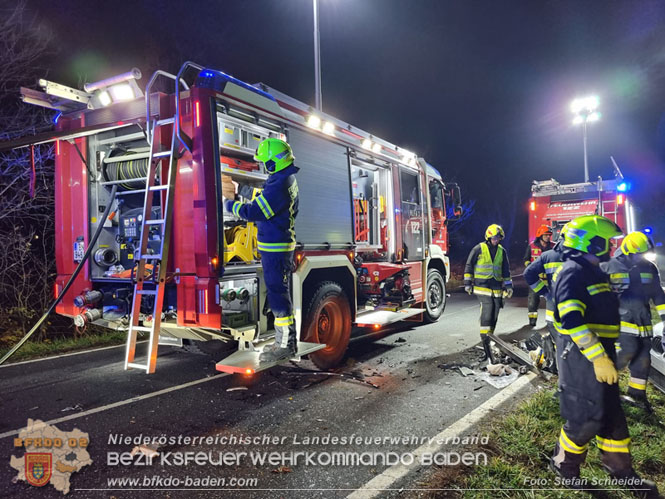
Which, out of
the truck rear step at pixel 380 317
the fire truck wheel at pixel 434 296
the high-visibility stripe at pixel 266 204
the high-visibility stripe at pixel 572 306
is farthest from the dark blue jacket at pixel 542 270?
the fire truck wheel at pixel 434 296

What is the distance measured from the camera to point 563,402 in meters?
2.59

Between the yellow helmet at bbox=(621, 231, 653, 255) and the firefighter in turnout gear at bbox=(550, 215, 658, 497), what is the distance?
1987mm

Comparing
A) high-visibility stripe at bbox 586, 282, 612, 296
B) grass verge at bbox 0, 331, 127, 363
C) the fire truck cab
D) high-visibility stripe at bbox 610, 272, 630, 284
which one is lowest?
grass verge at bbox 0, 331, 127, 363

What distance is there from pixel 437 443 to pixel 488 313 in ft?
8.95

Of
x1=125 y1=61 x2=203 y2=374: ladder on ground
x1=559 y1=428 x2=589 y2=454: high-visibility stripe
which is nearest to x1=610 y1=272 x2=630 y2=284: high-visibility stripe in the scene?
x1=559 y1=428 x2=589 y2=454: high-visibility stripe

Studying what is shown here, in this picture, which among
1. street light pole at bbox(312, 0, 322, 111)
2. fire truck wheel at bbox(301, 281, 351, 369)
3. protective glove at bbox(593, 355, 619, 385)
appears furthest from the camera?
street light pole at bbox(312, 0, 322, 111)

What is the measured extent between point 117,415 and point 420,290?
5.34m

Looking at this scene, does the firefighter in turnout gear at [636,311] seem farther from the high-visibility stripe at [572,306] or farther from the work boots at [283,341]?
the work boots at [283,341]

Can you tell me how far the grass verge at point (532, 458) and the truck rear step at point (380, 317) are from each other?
7.42 feet

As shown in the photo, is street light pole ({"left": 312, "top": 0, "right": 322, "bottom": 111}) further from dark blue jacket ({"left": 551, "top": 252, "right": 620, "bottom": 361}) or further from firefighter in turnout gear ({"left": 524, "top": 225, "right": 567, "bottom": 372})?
dark blue jacket ({"left": 551, "top": 252, "right": 620, "bottom": 361})

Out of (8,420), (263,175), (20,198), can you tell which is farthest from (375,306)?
(20,198)

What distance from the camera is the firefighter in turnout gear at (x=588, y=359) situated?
8.04ft

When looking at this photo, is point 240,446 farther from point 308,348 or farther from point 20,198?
point 20,198

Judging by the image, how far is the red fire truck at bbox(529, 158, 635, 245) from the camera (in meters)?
12.4
